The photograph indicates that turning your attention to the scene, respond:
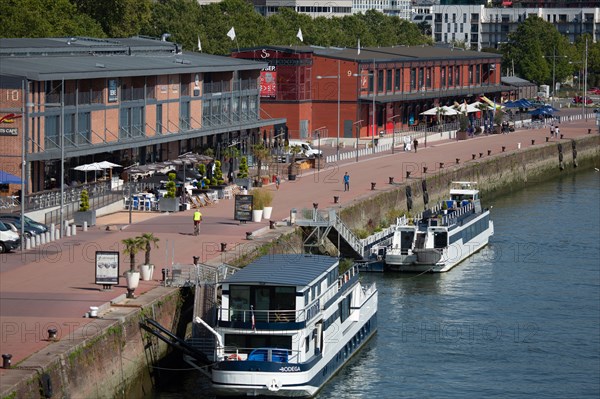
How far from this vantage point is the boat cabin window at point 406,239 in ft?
260

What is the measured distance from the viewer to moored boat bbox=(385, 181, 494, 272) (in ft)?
255

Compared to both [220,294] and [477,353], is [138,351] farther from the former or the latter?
[477,353]

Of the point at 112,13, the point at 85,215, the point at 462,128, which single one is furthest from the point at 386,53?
the point at 85,215

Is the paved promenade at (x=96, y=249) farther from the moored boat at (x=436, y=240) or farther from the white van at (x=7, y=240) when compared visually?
the moored boat at (x=436, y=240)

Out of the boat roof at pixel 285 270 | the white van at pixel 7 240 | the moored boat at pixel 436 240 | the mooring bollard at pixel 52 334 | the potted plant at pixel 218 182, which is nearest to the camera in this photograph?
the mooring bollard at pixel 52 334

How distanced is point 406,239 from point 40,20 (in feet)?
188

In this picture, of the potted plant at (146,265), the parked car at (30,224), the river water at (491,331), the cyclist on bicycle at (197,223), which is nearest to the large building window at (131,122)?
the cyclist on bicycle at (197,223)

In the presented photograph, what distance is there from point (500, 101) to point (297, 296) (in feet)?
417

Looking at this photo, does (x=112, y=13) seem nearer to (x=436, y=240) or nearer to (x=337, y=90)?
(x=337, y=90)

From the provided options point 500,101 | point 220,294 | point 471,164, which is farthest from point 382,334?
point 500,101

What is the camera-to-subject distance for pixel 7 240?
65438 millimetres

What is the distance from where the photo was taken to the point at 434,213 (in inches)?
3297

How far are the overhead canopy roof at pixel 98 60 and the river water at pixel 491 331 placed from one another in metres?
20.0

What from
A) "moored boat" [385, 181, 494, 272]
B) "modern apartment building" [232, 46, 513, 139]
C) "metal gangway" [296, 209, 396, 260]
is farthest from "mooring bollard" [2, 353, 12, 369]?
"modern apartment building" [232, 46, 513, 139]
